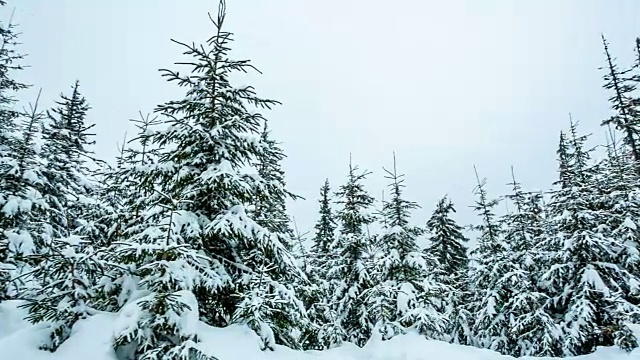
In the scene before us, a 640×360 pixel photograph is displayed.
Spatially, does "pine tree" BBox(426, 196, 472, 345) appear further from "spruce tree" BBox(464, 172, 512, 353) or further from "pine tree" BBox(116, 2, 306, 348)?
"pine tree" BBox(116, 2, 306, 348)

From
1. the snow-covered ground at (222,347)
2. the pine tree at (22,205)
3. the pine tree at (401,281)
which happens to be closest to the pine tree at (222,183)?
the snow-covered ground at (222,347)

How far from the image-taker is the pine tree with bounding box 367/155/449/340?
12367 millimetres

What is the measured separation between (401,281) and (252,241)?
29.0 feet

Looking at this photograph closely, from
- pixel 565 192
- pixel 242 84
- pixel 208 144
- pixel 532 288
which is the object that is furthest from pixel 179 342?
pixel 532 288

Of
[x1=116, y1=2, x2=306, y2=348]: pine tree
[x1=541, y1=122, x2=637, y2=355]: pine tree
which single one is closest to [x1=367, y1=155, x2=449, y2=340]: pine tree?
[x1=541, y1=122, x2=637, y2=355]: pine tree

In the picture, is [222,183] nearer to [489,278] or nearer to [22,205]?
[22,205]

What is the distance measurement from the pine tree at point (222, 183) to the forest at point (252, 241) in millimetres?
38

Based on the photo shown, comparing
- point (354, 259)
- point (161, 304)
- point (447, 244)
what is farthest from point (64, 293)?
point (447, 244)

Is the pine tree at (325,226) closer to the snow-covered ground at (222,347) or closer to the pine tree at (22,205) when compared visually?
the pine tree at (22,205)

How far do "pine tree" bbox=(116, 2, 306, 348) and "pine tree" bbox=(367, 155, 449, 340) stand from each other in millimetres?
5926

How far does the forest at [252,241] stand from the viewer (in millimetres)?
5363

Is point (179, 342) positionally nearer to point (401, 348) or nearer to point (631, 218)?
point (401, 348)

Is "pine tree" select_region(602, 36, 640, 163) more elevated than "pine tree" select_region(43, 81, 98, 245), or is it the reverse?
"pine tree" select_region(602, 36, 640, 163)

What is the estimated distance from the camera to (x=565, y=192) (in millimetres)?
13438
